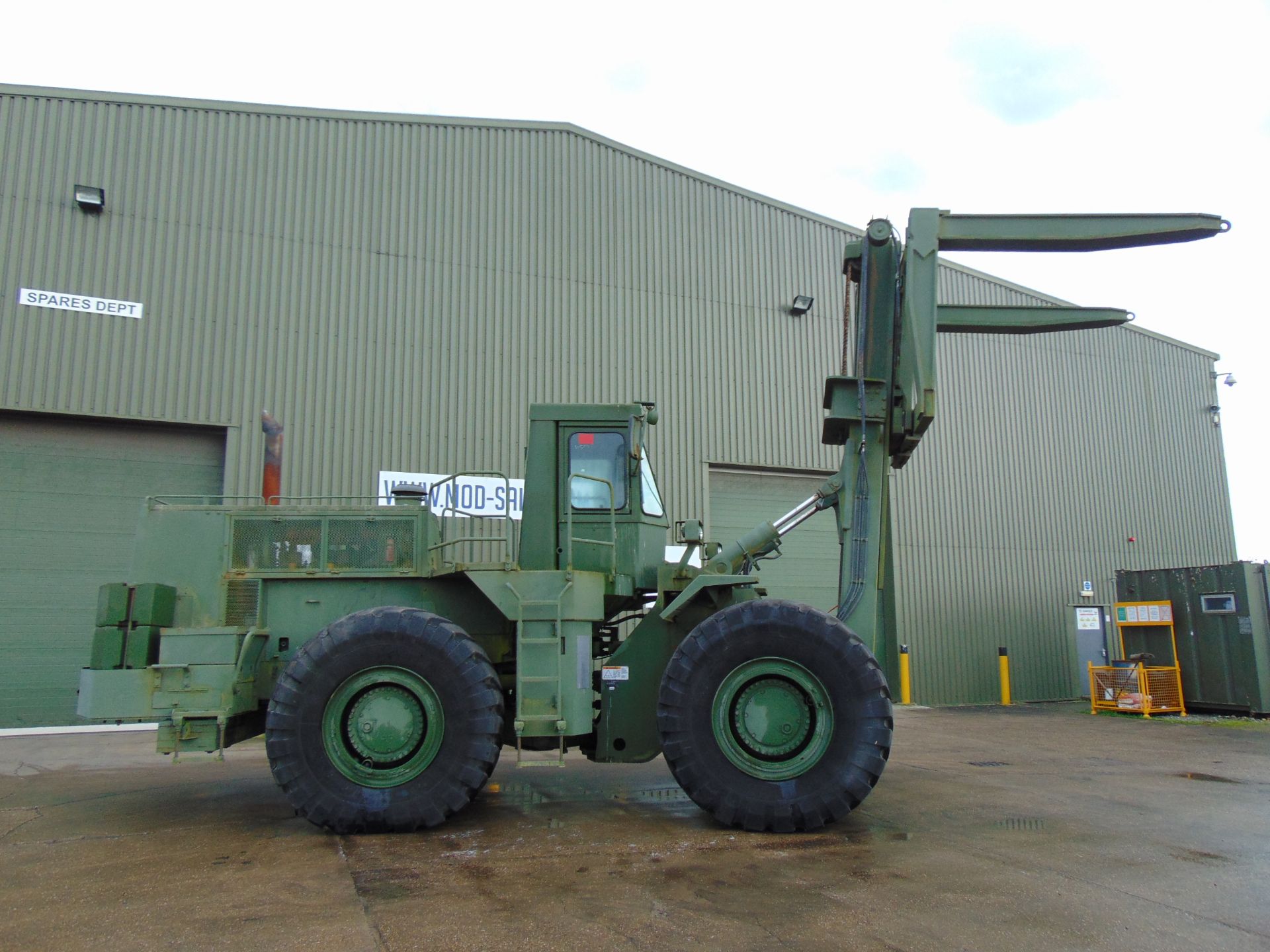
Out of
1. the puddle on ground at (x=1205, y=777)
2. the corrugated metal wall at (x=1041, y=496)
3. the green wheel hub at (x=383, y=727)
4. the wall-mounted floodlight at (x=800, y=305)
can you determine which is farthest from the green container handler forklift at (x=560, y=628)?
the corrugated metal wall at (x=1041, y=496)

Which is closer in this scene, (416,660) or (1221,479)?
(416,660)

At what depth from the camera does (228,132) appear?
1460cm

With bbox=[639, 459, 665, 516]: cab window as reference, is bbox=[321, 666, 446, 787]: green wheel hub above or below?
below

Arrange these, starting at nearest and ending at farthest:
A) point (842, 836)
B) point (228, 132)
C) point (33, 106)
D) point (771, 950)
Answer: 1. point (771, 950)
2. point (842, 836)
3. point (33, 106)
4. point (228, 132)

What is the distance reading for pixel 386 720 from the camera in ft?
21.2

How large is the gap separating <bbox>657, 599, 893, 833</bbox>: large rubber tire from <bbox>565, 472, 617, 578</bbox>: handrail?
107cm

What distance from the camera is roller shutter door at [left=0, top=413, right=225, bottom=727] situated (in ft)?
42.9

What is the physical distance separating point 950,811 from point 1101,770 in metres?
3.46

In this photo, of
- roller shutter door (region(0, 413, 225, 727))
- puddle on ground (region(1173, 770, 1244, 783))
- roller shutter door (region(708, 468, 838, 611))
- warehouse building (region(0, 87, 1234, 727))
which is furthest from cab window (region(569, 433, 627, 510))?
roller shutter door (region(708, 468, 838, 611))

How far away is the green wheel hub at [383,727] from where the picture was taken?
6.43m

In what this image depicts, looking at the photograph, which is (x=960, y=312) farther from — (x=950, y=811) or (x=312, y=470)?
(x=312, y=470)

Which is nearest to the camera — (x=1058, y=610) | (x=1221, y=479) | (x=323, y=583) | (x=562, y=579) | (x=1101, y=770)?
(x=562, y=579)

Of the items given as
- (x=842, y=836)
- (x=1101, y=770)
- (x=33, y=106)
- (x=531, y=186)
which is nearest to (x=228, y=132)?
(x=33, y=106)

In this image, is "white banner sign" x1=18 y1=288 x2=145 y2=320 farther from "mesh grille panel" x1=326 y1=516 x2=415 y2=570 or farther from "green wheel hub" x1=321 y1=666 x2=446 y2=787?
"green wheel hub" x1=321 y1=666 x2=446 y2=787
